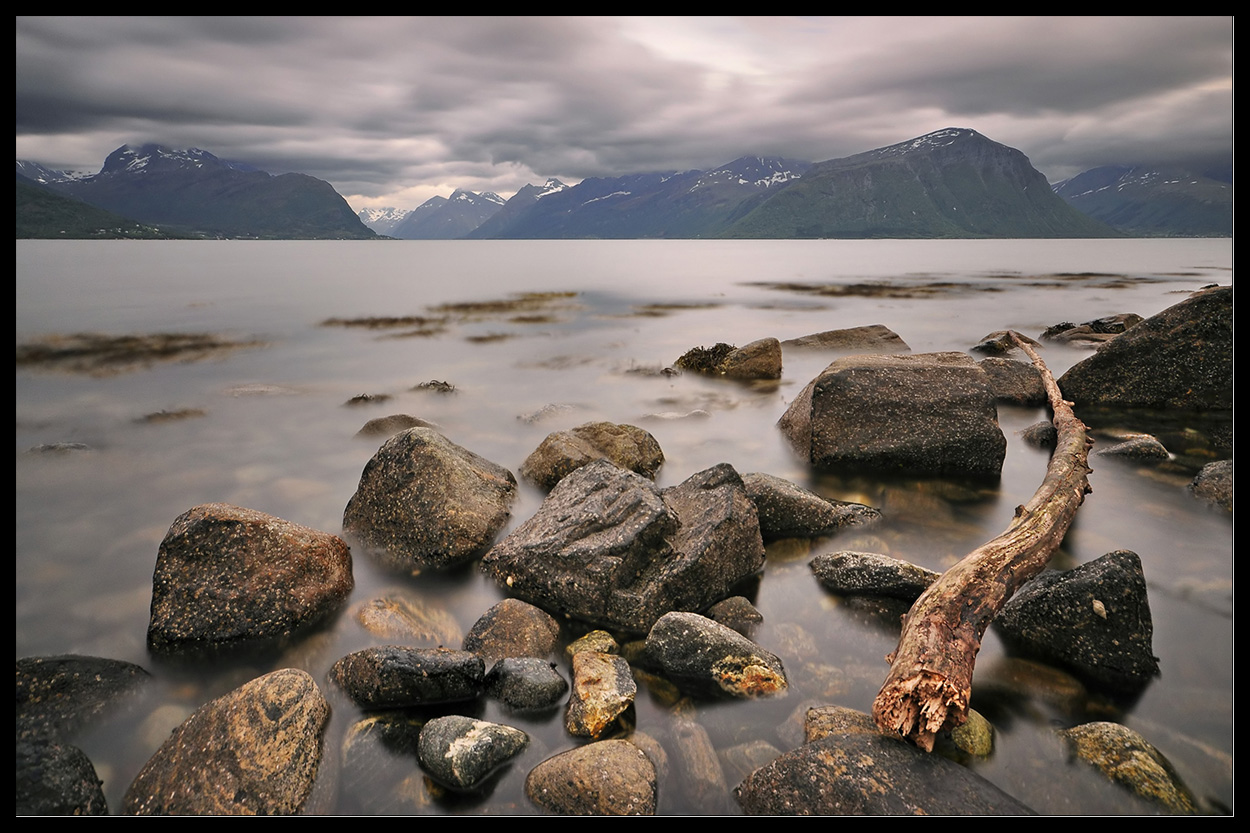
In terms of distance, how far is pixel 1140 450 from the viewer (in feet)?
38.3

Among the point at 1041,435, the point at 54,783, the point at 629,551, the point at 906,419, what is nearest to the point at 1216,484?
the point at 1041,435

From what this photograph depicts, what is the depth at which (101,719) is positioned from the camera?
5523 mm

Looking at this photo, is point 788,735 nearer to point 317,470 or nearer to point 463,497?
point 463,497

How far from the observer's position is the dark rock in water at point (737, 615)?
6.74 metres


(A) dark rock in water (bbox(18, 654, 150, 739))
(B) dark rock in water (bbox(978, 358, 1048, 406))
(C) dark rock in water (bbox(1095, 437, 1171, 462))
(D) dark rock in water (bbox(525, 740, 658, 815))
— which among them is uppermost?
(B) dark rock in water (bbox(978, 358, 1048, 406))

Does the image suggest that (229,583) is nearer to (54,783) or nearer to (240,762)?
(54,783)

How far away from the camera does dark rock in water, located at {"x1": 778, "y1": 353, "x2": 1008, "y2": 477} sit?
35.4ft

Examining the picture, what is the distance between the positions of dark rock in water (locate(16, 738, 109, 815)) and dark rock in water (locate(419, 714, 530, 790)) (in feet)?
7.05

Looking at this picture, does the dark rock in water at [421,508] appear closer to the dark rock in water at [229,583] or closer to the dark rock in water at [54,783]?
the dark rock in water at [229,583]

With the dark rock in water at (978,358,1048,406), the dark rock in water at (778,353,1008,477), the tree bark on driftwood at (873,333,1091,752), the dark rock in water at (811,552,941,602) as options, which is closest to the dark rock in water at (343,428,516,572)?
the dark rock in water at (811,552,941,602)

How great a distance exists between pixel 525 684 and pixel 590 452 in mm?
5531

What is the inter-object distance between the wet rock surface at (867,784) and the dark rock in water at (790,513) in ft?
13.7

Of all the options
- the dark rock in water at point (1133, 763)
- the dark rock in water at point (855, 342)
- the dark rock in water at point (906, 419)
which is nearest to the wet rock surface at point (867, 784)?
the dark rock in water at point (1133, 763)

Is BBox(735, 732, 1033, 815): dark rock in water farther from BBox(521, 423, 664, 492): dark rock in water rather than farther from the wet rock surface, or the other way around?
BBox(521, 423, 664, 492): dark rock in water
